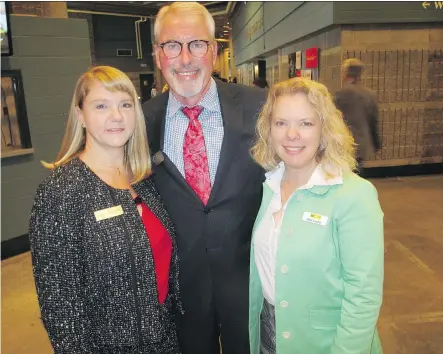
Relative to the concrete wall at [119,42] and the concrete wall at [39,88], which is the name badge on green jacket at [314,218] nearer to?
the concrete wall at [39,88]

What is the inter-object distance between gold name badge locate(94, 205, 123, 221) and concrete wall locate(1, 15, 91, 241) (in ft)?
11.2

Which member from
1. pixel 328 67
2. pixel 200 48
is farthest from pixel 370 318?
pixel 328 67

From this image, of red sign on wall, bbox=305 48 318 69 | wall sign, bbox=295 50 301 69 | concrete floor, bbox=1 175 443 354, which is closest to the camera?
→ concrete floor, bbox=1 175 443 354

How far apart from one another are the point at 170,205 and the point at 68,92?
3617 millimetres

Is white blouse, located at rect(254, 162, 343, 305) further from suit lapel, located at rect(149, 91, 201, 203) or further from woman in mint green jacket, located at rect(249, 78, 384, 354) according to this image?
suit lapel, located at rect(149, 91, 201, 203)

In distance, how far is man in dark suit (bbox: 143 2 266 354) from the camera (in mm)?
1740

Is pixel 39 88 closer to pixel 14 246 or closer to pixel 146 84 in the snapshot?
pixel 14 246

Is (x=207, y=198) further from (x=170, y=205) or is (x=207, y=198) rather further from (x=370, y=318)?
(x=370, y=318)

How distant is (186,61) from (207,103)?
217 millimetres

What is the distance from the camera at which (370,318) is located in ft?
4.29

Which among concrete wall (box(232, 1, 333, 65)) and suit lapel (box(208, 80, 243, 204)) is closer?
suit lapel (box(208, 80, 243, 204))

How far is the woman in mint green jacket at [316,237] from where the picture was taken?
1292 millimetres

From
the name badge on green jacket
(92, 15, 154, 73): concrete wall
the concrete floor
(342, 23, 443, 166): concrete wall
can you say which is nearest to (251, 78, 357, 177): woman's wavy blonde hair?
the name badge on green jacket

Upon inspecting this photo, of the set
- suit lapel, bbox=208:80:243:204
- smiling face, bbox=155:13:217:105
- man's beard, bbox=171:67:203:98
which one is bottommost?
suit lapel, bbox=208:80:243:204
